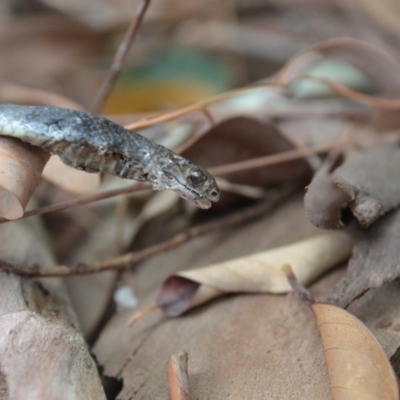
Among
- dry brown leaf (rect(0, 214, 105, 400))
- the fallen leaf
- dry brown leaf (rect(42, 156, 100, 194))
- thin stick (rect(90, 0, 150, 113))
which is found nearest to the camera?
dry brown leaf (rect(0, 214, 105, 400))

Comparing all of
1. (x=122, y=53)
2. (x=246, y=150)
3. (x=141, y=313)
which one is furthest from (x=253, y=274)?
(x=122, y=53)

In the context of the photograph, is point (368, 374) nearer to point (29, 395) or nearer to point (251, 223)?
point (29, 395)

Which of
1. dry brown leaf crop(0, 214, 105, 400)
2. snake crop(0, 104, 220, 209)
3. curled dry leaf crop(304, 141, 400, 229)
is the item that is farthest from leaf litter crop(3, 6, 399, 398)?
snake crop(0, 104, 220, 209)

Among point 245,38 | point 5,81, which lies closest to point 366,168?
point 5,81

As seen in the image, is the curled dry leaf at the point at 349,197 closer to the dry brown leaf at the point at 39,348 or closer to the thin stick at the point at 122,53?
the dry brown leaf at the point at 39,348

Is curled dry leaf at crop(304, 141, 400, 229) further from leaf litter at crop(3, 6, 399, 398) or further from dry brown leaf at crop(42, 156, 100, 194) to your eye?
dry brown leaf at crop(42, 156, 100, 194)

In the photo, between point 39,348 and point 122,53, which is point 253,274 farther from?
point 122,53
